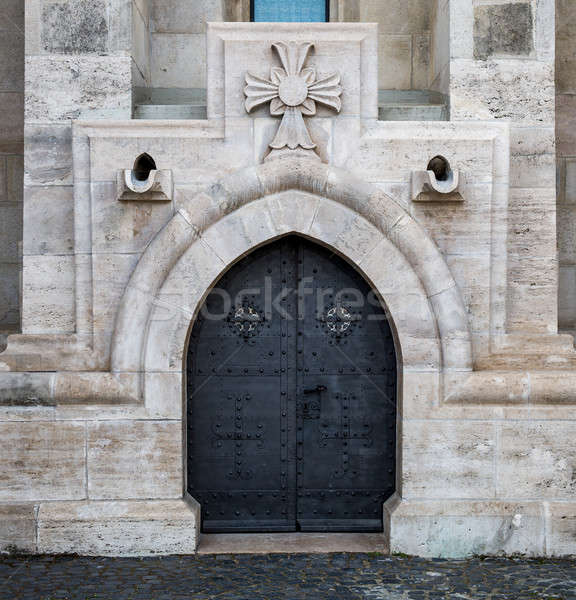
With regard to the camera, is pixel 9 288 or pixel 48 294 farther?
pixel 9 288

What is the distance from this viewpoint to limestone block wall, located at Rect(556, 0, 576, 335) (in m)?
6.80

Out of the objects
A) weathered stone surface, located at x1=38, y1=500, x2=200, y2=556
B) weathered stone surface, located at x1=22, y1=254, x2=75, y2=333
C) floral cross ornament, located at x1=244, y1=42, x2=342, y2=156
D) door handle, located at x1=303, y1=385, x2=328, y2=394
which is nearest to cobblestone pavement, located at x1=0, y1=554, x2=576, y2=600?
weathered stone surface, located at x1=38, y1=500, x2=200, y2=556

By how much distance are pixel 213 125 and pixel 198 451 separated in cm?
225

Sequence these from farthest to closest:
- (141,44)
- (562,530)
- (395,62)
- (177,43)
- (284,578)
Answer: (395,62)
(177,43)
(141,44)
(562,530)
(284,578)

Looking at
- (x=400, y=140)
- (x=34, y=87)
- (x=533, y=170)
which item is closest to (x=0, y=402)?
(x=34, y=87)

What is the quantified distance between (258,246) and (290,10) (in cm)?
218

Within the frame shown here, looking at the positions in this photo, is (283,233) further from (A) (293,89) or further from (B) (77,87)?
(B) (77,87)

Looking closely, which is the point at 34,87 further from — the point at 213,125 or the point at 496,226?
the point at 496,226

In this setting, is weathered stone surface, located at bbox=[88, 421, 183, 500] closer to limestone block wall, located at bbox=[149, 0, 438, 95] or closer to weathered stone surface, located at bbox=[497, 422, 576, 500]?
weathered stone surface, located at bbox=[497, 422, 576, 500]

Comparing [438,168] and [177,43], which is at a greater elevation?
[177,43]

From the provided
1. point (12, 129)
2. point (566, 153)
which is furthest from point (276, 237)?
point (566, 153)

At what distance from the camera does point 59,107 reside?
5887mm

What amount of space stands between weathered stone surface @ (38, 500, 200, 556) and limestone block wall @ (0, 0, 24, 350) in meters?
1.72

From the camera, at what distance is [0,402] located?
5.78m
